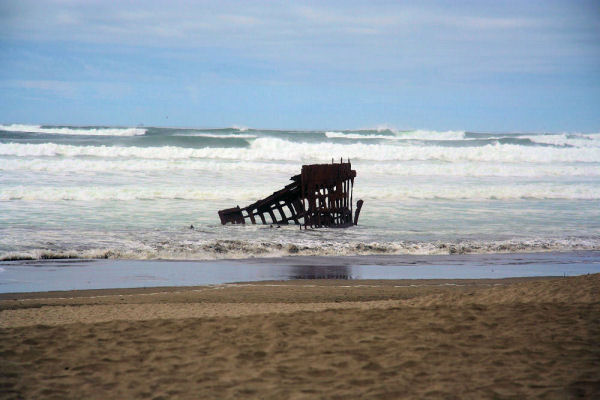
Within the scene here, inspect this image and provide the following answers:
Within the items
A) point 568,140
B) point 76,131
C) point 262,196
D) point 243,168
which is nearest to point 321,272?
→ point 262,196

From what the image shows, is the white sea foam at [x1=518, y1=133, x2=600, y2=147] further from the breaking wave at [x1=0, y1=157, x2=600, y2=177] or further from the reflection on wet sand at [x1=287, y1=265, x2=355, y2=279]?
the reflection on wet sand at [x1=287, y1=265, x2=355, y2=279]

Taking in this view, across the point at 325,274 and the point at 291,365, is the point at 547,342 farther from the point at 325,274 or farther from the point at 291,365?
the point at 325,274

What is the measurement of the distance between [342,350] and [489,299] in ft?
10.3

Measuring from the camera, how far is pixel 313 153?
162ft

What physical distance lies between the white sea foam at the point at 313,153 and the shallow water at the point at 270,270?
95.5 feet

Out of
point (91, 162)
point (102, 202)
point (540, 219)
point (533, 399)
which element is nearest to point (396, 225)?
point (540, 219)

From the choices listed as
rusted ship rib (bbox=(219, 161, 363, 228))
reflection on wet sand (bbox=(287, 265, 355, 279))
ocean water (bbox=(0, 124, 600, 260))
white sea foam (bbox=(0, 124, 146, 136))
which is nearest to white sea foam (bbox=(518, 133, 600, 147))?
ocean water (bbox=(0, 124, 600, 260))

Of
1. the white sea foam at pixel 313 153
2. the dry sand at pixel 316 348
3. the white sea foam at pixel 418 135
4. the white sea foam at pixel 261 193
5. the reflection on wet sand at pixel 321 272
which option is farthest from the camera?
the white sea foam at pixel 418 135

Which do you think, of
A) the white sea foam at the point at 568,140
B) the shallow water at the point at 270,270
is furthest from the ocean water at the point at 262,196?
the white sea foam at the point at 568,140

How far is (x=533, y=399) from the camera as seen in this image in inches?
195

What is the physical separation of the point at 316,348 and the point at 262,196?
2040cm

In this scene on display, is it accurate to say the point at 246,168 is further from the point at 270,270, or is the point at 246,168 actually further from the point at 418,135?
the point at 418,135

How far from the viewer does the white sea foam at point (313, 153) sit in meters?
44.4

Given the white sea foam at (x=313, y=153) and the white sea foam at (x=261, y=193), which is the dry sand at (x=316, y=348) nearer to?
the white sea foam at (x=261, y=193)
